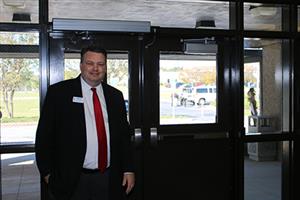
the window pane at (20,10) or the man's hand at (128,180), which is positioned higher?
the window pane at (20,10)

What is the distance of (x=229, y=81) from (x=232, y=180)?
0.94 m

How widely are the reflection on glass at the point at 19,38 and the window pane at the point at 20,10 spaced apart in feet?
0.35

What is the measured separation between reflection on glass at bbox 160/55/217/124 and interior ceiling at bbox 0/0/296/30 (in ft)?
1.13

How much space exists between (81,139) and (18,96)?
3.51ft

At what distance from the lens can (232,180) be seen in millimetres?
3650

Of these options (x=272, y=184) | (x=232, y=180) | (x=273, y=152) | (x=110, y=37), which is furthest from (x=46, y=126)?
(x=272, y=184)

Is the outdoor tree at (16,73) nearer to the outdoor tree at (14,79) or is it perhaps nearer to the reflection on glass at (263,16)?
the outdoor tree at (14,79)

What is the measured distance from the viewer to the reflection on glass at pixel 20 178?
3.50m

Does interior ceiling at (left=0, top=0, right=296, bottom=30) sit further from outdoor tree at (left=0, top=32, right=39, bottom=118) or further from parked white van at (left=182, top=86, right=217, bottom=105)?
parked white van at (left=182, top=86, right=217, bottom=105)

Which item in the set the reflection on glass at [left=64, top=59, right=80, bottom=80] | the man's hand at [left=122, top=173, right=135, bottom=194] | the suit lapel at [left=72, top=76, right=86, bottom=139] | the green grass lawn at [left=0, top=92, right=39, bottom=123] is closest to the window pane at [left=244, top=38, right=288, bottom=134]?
the man's hand at [left=122, top=173, right=135, bottom=194]

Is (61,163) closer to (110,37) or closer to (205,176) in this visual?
(110,37)

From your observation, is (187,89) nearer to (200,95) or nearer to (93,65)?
(200,95)

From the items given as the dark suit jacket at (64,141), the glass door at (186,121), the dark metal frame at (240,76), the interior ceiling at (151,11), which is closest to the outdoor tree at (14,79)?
the dark metal frame at (240,76)

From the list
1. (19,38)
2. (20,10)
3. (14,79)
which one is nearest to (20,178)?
(14,79)
